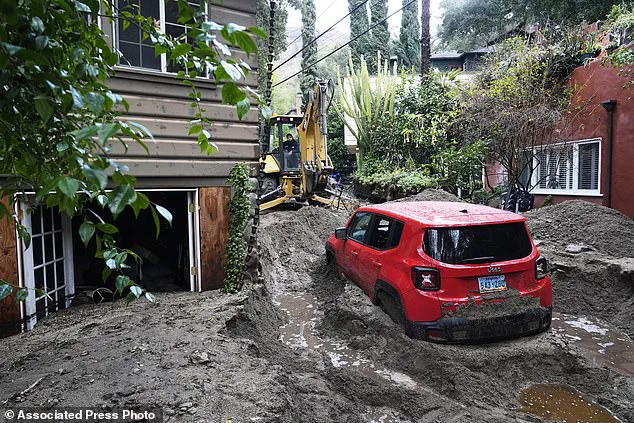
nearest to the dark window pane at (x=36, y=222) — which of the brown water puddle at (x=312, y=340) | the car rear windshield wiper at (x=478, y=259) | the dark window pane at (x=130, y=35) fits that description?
the dark window pane at (x=130, y=35)

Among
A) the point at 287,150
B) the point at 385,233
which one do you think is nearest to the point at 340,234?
the point at 385,233

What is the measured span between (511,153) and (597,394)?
874 centimetres

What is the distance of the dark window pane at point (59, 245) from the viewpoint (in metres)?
6.28

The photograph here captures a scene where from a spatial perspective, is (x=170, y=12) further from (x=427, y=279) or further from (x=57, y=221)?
(x=427, y=279)

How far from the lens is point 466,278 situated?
14.7 feet

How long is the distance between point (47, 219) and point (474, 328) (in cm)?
595

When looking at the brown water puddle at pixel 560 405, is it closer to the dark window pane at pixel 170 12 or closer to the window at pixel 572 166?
the dark window pane at pixel 170 12

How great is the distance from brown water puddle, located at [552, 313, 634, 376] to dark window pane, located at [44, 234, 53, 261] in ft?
23.1

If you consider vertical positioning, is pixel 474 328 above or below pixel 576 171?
below

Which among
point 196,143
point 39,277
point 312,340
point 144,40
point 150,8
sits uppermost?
point 150,8

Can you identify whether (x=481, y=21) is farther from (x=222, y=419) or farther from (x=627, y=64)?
(x=222, y=419)

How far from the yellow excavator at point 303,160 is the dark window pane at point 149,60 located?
16.6 ft

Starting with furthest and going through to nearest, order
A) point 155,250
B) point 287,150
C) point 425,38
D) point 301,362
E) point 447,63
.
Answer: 1. point 447,63
2. point 425,38
3. point 287,150
4. point 155,250
5. point 301,362

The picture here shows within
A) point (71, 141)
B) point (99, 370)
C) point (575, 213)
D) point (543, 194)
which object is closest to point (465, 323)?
point (99, 370)
